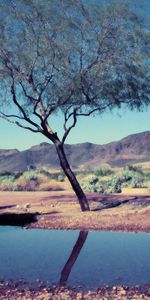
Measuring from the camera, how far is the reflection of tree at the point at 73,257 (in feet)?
34.1

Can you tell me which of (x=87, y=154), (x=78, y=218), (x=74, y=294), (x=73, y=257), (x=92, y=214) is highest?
(x=87, y=154)

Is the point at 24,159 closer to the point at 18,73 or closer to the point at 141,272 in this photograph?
the point at 18,73

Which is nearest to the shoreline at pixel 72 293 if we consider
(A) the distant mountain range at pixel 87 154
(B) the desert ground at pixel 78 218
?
(B) the desert ground at pixel 78 218

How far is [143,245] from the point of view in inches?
532

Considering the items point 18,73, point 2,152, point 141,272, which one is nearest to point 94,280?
point 141,272

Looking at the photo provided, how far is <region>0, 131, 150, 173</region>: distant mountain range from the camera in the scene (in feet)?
317

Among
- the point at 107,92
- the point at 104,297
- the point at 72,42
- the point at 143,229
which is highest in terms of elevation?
the point at 72,42

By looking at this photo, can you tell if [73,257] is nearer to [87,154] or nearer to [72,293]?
[72,293]

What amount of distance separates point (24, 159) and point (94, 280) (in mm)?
91340

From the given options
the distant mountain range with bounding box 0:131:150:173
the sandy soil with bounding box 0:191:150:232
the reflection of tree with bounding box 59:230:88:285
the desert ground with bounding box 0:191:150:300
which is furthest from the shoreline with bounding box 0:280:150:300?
the distant mountain range with bounding box 0:131:150:173

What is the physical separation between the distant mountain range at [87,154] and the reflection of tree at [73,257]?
77.5 metres

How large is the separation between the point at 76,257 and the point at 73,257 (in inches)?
2.9

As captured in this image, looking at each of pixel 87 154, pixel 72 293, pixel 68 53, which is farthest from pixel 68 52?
pixel 87 154

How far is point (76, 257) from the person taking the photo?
12469 mm
